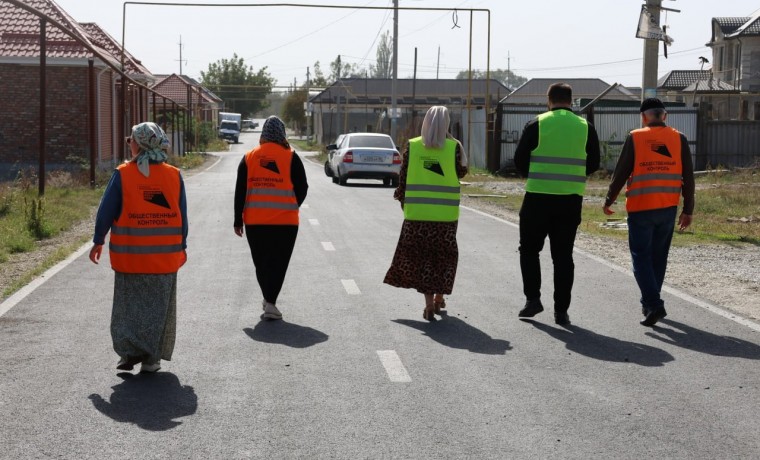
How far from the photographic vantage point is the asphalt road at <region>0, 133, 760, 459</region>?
18.5 feet

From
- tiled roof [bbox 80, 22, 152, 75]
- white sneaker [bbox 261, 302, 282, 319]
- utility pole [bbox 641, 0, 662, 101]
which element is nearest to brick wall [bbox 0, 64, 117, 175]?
tiled roof [bbox 80, 22, 152, 75]

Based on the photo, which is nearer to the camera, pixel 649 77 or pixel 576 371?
pixel 576 371

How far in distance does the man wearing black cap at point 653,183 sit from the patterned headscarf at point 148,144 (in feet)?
13.0

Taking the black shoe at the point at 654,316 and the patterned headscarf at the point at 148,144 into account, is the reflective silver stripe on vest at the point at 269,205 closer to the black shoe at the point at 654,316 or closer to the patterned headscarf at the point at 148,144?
the patterned headscarf at the point at 148,144

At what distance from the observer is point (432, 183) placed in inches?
372

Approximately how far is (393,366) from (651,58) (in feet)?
37.8

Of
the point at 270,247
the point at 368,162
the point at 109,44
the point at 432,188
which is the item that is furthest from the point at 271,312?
the point at 109,44

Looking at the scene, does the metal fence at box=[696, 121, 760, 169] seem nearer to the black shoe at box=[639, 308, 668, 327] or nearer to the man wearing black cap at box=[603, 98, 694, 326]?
the man wearing black cap at box=[603, 98, 694, 326]

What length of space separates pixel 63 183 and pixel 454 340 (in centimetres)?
1851

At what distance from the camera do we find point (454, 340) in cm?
843

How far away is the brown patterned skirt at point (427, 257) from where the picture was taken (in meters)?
9.42

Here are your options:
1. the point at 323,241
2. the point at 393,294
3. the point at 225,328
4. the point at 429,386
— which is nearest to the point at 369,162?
the point at 323,241

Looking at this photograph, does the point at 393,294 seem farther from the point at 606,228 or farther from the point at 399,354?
the point at 606,228

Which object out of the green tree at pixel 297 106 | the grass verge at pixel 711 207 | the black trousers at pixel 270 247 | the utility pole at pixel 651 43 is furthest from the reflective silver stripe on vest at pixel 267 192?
the green tree at pixel 297 106
